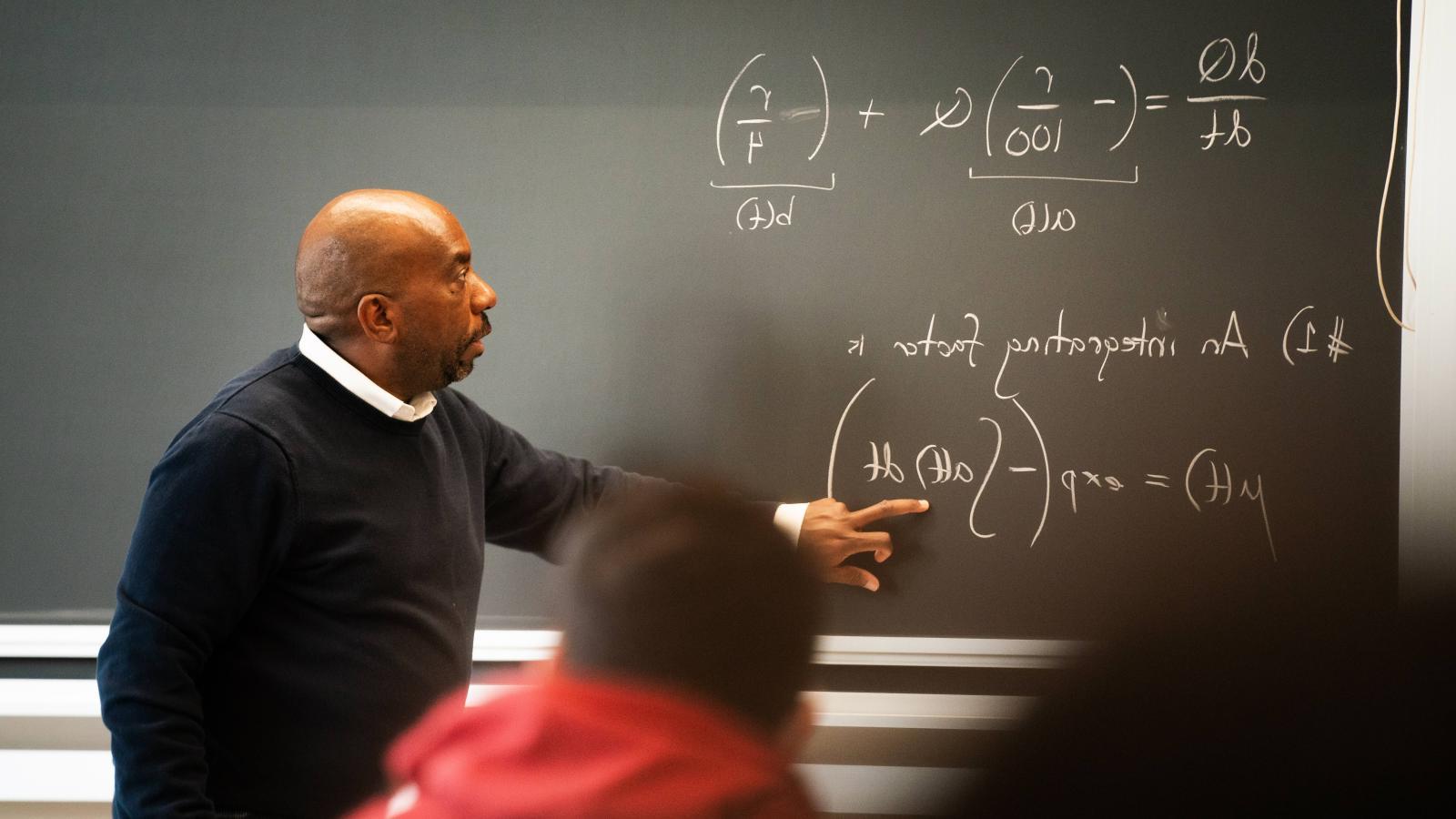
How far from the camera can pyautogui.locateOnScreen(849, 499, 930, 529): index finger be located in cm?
196

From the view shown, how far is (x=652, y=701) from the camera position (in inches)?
23.8

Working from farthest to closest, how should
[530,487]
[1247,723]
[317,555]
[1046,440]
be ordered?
[1046,440]
[530,487]
[317,555]
[1247,723]

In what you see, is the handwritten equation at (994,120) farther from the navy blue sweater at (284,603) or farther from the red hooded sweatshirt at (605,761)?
the red hooded sweatshirt at (605,761)

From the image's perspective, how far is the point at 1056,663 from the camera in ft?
1.43

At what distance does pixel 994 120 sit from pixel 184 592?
1511 millimetres

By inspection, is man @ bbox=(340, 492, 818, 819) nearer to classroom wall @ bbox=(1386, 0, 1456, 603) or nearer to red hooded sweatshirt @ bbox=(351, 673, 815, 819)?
red hooded sweatshirt @ bbox=(351, 673, 815, 819)

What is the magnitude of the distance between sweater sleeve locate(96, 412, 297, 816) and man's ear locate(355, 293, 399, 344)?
0.22 m

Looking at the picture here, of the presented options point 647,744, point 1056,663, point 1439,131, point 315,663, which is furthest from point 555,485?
point 1439,131

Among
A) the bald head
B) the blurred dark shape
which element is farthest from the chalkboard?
the blurred dark shape

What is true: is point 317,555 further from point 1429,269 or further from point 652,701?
point 1429,269

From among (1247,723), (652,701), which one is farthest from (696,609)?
(1247,723)

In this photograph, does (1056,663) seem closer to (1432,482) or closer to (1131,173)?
(1131,173)

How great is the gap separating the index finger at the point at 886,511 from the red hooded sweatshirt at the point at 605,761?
53.8 inches

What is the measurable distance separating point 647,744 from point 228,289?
1.77 metres
